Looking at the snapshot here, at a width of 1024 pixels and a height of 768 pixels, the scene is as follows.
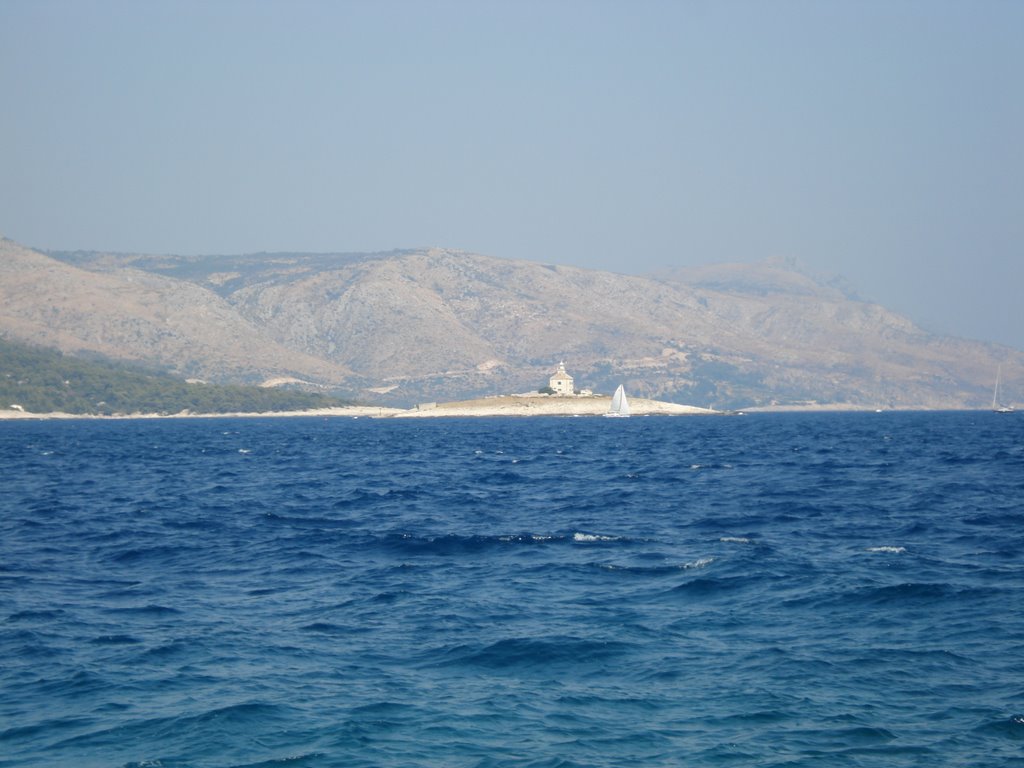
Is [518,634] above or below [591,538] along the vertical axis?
below

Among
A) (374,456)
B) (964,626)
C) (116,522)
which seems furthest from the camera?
(374,456)

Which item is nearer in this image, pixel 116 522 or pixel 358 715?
pixel 358 715

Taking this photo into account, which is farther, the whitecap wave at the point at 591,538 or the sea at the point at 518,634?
the whitecap wave at the point at 591,538

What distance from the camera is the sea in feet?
52.5

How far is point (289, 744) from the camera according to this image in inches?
627

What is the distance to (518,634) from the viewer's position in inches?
852

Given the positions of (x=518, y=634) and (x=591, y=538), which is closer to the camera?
(x=518, y=634)

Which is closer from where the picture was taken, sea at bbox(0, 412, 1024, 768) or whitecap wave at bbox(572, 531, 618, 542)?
sea at bbox(0, 412, 1024, 768)

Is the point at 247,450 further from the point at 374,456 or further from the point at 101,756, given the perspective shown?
the point at 101,756

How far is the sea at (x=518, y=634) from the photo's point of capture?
15992 millimetres

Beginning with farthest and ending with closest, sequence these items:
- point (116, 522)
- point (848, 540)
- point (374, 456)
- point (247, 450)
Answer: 1. point (247, 450)
2. point (374, 456)
3. point (116, 522)
4. point (848, 540)

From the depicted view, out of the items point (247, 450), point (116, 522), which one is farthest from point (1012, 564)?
point (247, 450)

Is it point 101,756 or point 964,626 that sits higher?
point 964,626

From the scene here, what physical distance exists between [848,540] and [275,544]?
688 inches
